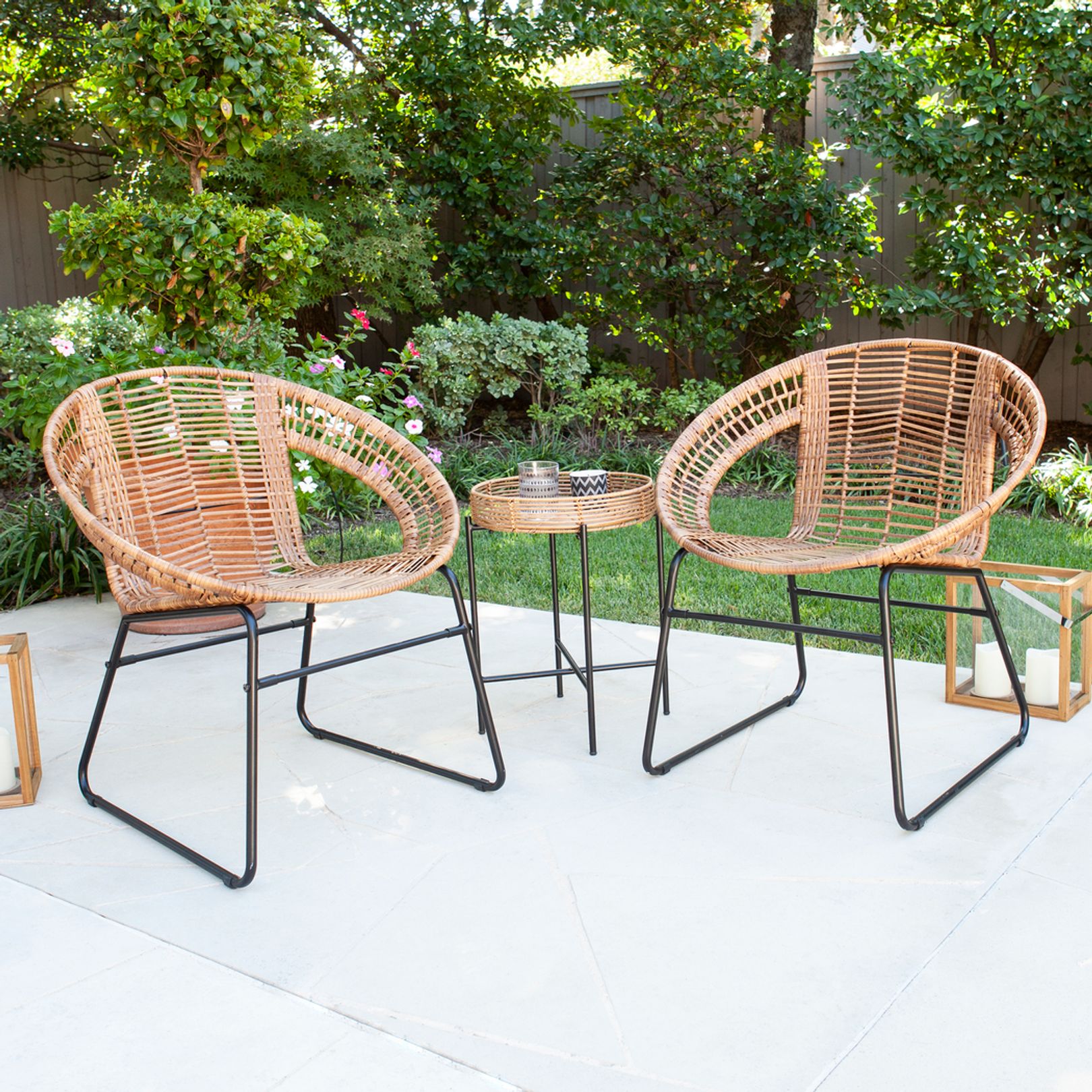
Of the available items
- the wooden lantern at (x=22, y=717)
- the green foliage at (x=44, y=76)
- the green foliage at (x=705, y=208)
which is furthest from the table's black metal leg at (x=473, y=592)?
the green foliage at (x=44, y=76)

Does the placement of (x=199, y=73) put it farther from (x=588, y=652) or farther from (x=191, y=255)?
(x=588, y=652)

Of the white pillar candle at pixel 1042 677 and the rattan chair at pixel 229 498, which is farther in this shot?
the white pillar candle at pixel 1042 677

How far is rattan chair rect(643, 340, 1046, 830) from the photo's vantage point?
2023 millimetres

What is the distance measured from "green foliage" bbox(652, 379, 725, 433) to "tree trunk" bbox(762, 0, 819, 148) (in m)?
1.41

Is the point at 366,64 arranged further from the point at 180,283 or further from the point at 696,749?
the point at 696,749

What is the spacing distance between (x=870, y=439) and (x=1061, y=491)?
7.65 ft

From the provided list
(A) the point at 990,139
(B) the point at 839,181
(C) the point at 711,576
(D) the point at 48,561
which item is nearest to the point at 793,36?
(B) the point at 839,181

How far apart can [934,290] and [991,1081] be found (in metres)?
4.73

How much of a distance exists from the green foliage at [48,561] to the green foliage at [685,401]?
3.04m

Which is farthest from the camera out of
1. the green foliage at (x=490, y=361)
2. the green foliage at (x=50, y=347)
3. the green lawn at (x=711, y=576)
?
the green foliage at (x=490, y=361)

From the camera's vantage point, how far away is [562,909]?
1620 mm

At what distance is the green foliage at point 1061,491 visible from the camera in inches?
168

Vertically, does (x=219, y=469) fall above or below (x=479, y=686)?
above

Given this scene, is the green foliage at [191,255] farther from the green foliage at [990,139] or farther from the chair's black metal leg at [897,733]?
the green foliage at [990,139]
